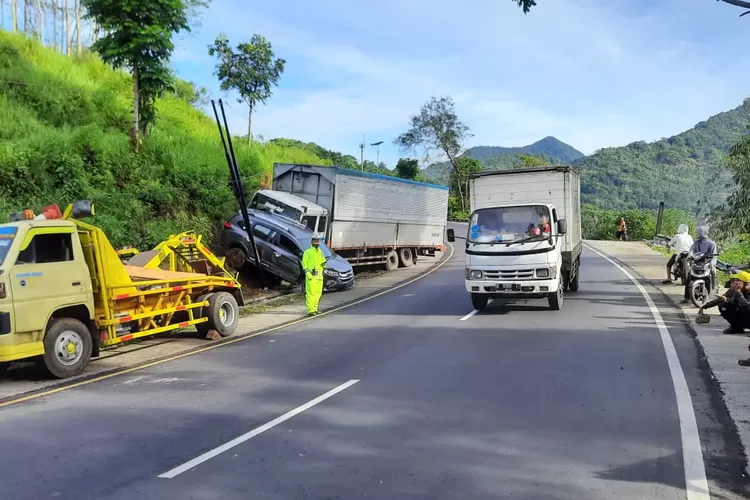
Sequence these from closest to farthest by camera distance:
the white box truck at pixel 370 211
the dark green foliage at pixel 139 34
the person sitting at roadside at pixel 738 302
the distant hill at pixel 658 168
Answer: the person sitting at roadside at pixel 738 302, the dark green foliage at pixel 139 34, the white box truck at pixel 370 211, the distant hill at pixel 658 168

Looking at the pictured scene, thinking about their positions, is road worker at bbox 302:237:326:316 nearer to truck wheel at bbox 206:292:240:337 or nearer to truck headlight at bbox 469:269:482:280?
truck wheel at bbox 206:292:240:337

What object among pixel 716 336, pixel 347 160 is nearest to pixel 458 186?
pixel 347 160

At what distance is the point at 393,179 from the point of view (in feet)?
81.6

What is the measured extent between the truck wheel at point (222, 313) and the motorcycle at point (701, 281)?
9639 millimetres

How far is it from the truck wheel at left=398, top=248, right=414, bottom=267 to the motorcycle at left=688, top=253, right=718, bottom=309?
14.3 m

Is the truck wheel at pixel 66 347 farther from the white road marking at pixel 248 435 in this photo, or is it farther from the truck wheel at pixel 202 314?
the white road marking at pixel 248 435

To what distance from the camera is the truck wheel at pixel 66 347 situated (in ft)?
26.3

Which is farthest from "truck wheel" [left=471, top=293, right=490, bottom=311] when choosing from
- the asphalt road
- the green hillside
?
the green hillside

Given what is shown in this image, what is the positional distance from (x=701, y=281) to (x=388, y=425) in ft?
32.7

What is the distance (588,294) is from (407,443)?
11.4 meters

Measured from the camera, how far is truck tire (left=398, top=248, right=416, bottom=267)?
26.4m

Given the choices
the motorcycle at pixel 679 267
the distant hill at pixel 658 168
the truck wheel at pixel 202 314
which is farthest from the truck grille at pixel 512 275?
the distant hill at pixel 658 168

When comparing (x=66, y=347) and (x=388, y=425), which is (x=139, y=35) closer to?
(x=66, y=347)

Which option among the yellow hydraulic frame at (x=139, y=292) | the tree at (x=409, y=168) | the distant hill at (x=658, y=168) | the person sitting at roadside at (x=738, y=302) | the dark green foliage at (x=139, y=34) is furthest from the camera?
the distant hill at (x=658, y=168)
